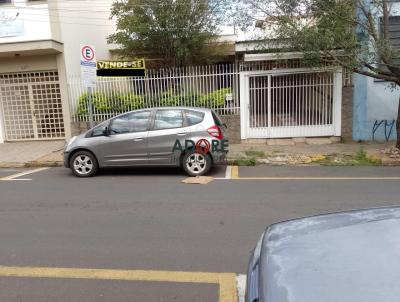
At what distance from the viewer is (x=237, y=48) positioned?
1558 centimetres

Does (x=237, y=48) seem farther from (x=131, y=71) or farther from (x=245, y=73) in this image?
(x=131, y=71)

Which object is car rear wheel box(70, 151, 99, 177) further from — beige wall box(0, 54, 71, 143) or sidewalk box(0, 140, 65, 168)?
beige wall box(0, 54, 71, 143)

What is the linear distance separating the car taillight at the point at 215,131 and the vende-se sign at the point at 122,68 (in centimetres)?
560

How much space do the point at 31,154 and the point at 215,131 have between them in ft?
21.0

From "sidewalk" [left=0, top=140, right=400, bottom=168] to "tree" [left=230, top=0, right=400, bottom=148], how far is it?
1023mm

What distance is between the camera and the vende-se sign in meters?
13.7

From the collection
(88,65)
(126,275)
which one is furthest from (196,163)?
(126,275)

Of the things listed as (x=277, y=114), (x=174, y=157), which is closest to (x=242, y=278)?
(x=174, y=157)

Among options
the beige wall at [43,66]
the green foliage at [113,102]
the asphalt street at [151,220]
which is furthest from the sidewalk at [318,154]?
the beige wall at [43,66]

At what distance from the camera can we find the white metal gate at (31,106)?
48.9 feet

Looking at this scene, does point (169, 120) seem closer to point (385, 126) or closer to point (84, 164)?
point (84, 164)

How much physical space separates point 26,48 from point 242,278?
12.2 metres

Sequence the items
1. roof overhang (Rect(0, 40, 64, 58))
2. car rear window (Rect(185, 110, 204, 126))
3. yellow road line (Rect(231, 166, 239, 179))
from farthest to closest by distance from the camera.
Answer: roof overhang (Rect(0, 40, 64, 58)) → car rear window (Rect(185, 110, 204, 126)) → yellow road line (Rect(231, 166, 239, 179))

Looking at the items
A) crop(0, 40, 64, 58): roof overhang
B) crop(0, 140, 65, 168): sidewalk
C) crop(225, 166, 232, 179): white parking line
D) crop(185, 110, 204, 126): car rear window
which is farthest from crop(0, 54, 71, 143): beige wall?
crop(225, 166, 232, 179): white parking line
